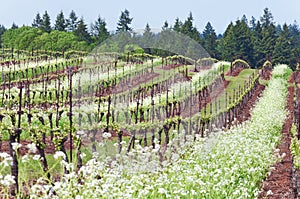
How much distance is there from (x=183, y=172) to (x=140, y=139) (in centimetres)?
480

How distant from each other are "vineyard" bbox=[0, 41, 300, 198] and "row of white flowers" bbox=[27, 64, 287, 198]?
0.02 m

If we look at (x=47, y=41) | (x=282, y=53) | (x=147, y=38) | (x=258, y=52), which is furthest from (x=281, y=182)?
(x=258, y=52)

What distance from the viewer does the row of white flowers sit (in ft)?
21.3

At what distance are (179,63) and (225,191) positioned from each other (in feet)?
64.2

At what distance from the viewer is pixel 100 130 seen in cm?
1395

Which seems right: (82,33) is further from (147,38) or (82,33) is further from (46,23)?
(147,38)

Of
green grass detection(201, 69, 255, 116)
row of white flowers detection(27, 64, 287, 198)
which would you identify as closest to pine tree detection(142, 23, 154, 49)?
row of white flowers detection(27, 64, 287, 198)

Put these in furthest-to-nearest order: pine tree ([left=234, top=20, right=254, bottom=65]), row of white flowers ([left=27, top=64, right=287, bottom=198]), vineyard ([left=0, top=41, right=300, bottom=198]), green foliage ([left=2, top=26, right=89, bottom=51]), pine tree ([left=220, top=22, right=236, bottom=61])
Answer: pine tree ([left=220, top=22, right=236, bottom=61]) < pine tree ([left=234, top=20, right=254, bottom=65]) < green foliage ([left=2, top=26, right=89, bottom=51]) < vineyard ([left=0, top=41, right=300, bottom=198]) < row of white flowers ([left=27, top=64, right=287, bottom=198])

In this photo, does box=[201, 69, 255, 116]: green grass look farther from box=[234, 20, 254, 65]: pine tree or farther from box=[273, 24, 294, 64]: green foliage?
box=[234, 20, 254, 65]: pine tree

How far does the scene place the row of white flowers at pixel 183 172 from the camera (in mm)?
6504

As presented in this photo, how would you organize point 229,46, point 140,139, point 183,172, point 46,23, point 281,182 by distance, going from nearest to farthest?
point 183,172, point 281,182, point 140,139, point 229,46, point 46,23

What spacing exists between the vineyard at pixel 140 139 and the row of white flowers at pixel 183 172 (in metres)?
0.02

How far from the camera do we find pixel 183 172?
9086mm

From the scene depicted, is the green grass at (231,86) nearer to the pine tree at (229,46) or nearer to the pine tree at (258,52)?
the pine tree at (258,52)
